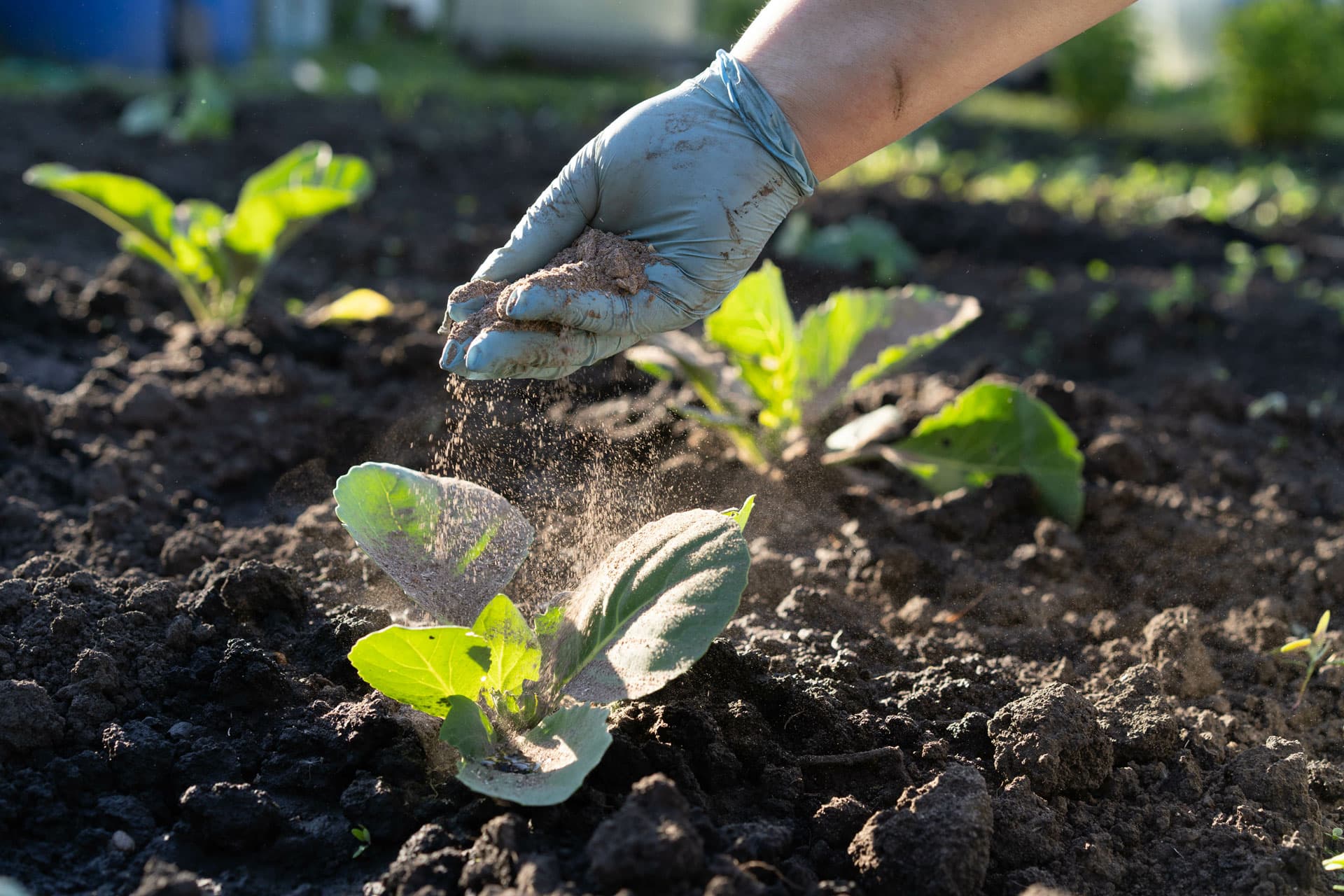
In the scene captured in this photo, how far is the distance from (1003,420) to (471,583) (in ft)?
4.22

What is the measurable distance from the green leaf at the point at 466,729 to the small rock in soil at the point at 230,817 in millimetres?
236

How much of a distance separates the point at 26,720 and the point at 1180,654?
71.6 inches

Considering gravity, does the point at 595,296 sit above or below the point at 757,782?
above

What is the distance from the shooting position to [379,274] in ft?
14.8

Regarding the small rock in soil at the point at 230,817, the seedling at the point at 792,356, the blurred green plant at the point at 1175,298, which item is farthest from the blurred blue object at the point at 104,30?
the small rock in soil at the point at 230,817

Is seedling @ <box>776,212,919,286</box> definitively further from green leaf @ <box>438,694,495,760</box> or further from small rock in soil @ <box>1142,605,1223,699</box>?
green leaf @ <box>438,694,495,760</box>

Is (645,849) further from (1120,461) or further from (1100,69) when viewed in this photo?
(1100,69)

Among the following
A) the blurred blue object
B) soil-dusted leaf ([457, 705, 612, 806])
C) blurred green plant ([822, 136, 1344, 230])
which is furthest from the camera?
the blurred blue object

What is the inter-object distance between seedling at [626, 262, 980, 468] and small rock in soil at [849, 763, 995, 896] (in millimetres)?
1261

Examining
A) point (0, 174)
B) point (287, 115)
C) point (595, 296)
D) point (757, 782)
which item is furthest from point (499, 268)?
point (287, 115)

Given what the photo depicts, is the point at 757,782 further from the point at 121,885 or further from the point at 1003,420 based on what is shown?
the point at 1003,420

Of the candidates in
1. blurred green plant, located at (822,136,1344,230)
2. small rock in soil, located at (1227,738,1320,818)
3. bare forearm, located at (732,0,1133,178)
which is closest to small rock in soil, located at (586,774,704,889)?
small rock in soil, located at (1227,738,1320,818)

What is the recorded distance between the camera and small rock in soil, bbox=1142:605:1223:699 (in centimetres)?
200

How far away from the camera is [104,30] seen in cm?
924
